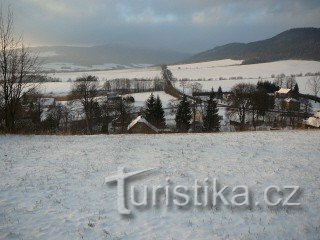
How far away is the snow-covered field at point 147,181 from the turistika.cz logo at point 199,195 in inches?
9.9

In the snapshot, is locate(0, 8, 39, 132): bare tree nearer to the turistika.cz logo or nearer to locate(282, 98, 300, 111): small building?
the turistika.cz logo

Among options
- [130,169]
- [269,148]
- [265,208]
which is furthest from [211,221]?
[269,148]

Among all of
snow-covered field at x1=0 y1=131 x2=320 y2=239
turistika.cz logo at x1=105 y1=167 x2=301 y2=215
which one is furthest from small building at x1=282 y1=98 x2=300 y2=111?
turistika.cz logo at x1=105 y1=167 x2=301 y2=215

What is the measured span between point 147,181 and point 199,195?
1978 millimetres

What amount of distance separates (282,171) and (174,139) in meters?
7.29

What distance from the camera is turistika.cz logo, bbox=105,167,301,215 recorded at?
384 inches

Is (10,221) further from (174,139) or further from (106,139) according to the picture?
(174,139)

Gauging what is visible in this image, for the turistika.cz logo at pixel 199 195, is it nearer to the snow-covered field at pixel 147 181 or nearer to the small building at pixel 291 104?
the snow-covered field at pixel 147 181

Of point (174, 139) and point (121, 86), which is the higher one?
point (121, 86)

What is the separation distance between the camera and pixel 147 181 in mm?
11180

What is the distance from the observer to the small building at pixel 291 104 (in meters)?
86.5

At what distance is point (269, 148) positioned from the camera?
16328 mm

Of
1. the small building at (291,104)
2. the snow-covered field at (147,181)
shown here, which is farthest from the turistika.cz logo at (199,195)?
the small building at (291,104)

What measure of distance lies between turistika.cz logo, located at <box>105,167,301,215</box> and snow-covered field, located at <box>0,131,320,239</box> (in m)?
0.25
